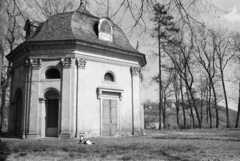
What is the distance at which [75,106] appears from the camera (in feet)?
55.5

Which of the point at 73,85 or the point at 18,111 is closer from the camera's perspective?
the point at 73,85

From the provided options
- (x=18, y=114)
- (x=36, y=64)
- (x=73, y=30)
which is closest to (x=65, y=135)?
(x=36, y=64)

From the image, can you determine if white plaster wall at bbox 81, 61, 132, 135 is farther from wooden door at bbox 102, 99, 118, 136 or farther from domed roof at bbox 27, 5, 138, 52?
domed roof at bbox 27, 5, 138, 52

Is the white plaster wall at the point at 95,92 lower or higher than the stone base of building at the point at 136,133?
higher

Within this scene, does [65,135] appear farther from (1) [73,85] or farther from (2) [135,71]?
(2) [135,71]

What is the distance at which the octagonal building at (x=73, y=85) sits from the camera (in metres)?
17.0

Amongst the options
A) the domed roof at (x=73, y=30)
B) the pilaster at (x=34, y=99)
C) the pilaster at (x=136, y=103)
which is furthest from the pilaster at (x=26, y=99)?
the pilaster at (x=136, y=103)

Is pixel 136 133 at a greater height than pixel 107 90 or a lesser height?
lesser

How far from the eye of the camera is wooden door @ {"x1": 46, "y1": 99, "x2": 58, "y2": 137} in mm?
17219

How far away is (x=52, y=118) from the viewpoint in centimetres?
1747

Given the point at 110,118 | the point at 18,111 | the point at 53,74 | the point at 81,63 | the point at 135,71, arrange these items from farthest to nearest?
the point at 135,71 < the point at 18,111 < the point at 110,118 < the point at 53,74 < the point at 81,63

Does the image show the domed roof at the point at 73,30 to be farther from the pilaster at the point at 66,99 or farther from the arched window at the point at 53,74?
the arched window at the point at 53,74

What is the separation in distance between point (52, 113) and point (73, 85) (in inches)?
97.5

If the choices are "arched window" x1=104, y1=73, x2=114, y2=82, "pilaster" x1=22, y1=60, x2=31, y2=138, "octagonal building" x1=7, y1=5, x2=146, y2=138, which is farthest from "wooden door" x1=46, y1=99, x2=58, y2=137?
"arched window" x1=104, y1=73, x2=114, y2=82
